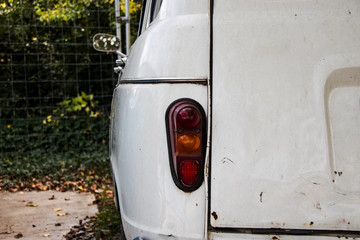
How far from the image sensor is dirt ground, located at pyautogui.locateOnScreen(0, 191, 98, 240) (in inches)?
158

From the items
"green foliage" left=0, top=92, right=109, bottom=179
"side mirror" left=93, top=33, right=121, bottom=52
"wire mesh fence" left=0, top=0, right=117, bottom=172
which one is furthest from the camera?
"wire mesh fence" left=0, top=0, right=117, bottom=172

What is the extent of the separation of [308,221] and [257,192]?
0.24 meters

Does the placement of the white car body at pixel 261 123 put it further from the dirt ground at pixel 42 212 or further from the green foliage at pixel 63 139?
the green foliage at pixel 63 139

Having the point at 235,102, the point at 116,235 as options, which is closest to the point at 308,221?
the point at 235,102

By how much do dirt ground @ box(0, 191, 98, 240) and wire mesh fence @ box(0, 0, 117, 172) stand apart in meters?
2.50

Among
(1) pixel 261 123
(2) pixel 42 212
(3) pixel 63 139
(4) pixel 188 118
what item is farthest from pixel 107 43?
(3) pixel 63 139

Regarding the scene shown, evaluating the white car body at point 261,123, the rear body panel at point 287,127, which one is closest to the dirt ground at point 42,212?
Answer: the white car body at point 261,123

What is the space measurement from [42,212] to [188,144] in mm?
3311

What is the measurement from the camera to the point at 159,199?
1818 millimetres

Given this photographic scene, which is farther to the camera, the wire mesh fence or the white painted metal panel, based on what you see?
the wire mesh fence

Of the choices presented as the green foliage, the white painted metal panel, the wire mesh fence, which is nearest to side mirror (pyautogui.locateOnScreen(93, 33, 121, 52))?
the white painted metal panel

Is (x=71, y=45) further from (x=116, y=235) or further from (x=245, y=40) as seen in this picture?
(x=245, y=40)

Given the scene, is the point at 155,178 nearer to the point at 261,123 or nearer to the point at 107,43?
the point at 261,123

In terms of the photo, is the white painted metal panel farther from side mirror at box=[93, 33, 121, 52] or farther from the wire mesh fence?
the wire mesh fence
